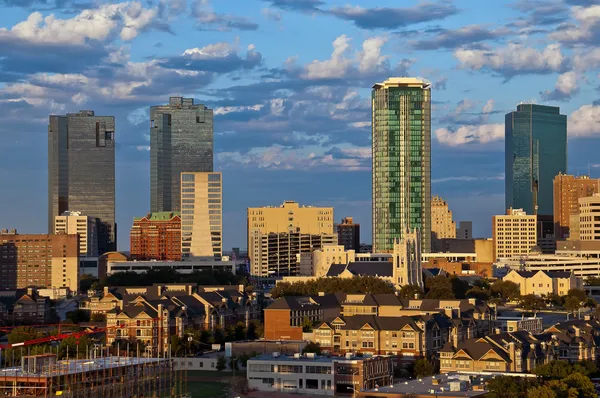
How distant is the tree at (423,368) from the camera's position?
88.1m

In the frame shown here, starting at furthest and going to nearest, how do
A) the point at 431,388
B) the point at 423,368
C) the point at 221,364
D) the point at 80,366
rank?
1. the point at 221,364
2. the point at 423,368
3. the point at 431,388
4. the point at 80,366

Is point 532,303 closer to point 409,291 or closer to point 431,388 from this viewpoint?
point 409,291

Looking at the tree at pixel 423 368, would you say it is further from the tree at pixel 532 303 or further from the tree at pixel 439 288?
the tree at pixel 532 303

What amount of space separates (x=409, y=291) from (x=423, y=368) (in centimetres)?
5244

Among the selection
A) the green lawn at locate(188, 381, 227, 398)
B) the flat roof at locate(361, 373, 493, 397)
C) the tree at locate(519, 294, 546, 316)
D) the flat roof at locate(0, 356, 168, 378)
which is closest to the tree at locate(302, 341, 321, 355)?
the green lawn at locate(188, 381, 227, 398)

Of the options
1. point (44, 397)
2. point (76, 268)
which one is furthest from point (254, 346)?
point (76, 268)

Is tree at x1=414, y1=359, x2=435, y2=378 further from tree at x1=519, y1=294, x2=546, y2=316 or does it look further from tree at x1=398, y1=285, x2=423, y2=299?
tree at x1=519, y1=294, x2=546, y2=316

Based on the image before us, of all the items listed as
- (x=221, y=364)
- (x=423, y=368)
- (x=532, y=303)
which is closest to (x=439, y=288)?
(x=532, y=303)

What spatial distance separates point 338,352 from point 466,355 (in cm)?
1450

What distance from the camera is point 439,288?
141m

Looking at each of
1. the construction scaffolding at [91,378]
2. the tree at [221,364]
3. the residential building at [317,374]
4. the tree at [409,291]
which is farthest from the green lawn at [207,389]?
the tree at [409,291]

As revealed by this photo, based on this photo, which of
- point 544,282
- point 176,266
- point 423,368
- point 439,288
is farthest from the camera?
point 176,266

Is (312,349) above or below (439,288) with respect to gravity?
below

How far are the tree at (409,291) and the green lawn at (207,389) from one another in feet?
165
